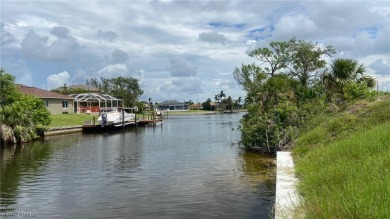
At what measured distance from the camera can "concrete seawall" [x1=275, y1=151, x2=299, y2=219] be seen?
24.3 ft

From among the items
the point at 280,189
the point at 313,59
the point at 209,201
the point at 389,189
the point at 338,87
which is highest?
the point at 313,59

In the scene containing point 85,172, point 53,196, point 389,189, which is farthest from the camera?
point 85,172

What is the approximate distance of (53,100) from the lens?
66188 millimetres

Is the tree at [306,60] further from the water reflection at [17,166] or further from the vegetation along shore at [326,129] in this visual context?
the water reflection at [17,166]

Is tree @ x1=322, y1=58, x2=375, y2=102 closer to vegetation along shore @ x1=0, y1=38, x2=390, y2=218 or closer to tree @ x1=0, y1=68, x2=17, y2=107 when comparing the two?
vegetation along shore @ x1=0, y1=38, x2=390, y2=218

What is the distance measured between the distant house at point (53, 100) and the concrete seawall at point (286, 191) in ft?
181

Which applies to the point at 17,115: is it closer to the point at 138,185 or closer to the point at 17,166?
the point at 17,166

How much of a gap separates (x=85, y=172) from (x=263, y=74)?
3577 cm

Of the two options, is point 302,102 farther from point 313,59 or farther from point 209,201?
point 313,59

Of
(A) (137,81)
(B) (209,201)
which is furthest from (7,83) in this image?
(A) (137,81)

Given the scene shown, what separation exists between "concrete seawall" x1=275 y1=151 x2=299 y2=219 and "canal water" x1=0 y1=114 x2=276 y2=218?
4.83 feet

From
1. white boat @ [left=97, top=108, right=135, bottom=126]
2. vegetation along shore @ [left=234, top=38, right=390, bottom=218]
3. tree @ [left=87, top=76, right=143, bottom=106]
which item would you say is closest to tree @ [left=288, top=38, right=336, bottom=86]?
vegetation along shore @ [left=234, top=38, right=390, bottom=218]

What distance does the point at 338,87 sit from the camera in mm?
30766

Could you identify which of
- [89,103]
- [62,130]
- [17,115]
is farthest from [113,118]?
[89,103]
